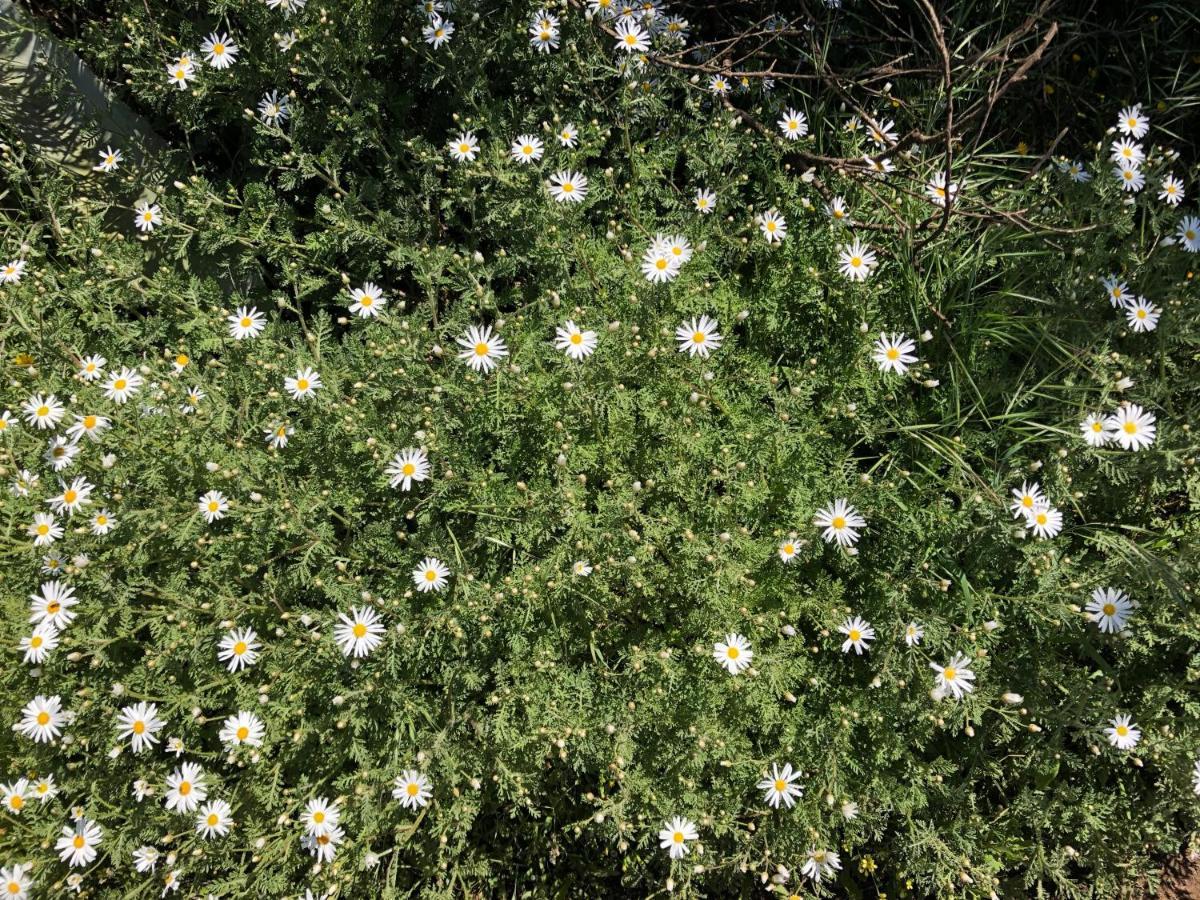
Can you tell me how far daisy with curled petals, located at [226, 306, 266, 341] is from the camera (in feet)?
11.2

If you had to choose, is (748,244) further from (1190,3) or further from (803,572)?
(1190,3)

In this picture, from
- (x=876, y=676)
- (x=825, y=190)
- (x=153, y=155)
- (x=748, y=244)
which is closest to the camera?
(x=876, y=676)

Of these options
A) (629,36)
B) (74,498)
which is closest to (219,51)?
(629,36)

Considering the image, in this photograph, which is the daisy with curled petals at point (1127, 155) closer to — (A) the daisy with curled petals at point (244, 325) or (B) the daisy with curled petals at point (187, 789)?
(A) the daisy with curled petals at point (244, 325)

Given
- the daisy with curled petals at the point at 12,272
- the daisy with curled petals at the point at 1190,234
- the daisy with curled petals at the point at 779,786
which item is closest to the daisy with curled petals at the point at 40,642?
the daisy with curled petals at the point at 12,272

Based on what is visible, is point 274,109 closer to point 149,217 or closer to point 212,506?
point 149,217

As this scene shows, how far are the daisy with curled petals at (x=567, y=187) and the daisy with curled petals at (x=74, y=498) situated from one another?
7.57ft

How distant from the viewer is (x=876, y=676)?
9.36 ft

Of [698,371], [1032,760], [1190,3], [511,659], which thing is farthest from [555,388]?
[1190,3]

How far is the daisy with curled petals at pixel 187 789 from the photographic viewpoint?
2.92 metres

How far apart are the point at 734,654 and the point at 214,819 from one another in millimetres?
2130

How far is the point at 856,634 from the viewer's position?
9.70 ft

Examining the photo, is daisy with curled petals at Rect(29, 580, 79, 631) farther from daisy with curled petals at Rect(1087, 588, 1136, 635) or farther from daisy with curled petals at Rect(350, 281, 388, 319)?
daisy with curled petals at Rect(1087, 588, 1136, 635)

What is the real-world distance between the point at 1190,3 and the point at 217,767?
630 cm
